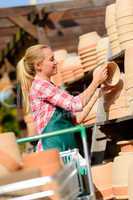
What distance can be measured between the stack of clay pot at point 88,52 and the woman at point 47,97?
1680mm

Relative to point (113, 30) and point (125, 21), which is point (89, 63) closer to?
point (113, 30)

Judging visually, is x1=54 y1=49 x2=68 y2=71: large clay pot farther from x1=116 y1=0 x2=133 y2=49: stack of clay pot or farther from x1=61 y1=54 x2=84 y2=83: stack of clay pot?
x1=116 y1=0 x2=133 y2=49: stack of clay pot

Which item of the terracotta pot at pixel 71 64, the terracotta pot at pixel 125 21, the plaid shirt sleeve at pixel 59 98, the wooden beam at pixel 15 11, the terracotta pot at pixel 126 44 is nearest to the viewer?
the plaid shirt sleeve at pixel 59 98

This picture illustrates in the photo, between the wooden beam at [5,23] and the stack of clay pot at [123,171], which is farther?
the wooden beam at [5,23]

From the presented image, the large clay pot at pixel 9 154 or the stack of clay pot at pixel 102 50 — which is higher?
the stack of clay pot at pixel 102 50

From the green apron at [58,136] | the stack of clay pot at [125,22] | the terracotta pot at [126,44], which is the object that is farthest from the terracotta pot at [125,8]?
the green apron at [58,136]

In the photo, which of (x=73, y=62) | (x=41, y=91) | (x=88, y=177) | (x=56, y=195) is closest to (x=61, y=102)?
(x=41, y=91)

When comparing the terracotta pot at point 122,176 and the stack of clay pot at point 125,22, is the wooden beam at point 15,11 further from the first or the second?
the terracotta pot at point 122,176

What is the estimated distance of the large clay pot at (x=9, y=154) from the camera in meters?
2.56

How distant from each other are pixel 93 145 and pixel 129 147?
2.23 ft

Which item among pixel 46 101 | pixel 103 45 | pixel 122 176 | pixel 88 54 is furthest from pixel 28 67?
pixel 88 54

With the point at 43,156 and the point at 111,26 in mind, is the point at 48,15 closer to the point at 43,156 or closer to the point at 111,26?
the point at 111,26

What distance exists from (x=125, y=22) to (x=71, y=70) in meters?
1.56

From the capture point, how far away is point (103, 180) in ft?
13.9
